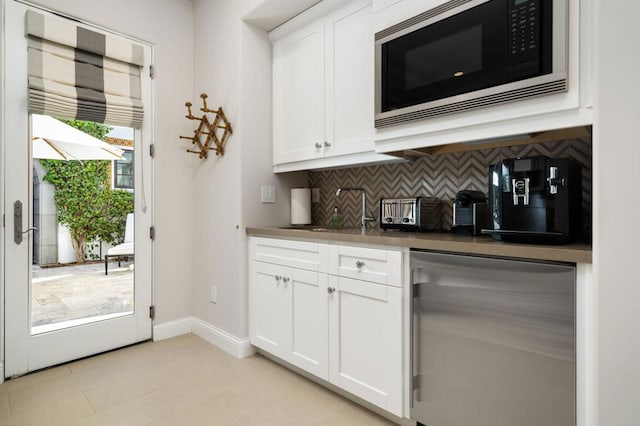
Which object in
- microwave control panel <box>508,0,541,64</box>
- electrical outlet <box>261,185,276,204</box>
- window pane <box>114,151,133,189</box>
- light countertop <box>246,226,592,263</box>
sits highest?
microwave control panel <box>508,0,541,64</box>

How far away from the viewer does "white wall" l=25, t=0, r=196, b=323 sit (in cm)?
294

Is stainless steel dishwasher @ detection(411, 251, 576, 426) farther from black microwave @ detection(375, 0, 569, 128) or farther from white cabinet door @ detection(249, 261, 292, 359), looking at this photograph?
white cabinet door @ detection(249, 261, 292, 359)

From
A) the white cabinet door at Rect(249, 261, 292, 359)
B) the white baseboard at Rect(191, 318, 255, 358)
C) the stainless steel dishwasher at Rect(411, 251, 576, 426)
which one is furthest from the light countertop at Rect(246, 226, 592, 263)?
the white baseboard at Rect(191, 318, 255, 358)

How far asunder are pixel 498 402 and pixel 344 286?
2.83 feet

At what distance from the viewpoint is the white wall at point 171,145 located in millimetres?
2939

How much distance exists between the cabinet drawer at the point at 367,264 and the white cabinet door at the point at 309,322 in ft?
0.48

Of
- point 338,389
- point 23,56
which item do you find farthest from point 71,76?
point 338,389

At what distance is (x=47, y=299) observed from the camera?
246cm

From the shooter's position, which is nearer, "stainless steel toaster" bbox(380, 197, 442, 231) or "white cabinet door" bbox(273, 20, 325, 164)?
"stainless steel toaster" bbox(380, 197, 442, 231)

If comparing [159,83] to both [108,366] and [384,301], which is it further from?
[384,301]

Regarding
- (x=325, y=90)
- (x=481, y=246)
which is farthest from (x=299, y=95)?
(x=481, y=246)

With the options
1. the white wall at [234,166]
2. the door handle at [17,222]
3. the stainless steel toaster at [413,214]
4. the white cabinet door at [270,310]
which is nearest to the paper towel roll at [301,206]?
the white wall at [234,166]

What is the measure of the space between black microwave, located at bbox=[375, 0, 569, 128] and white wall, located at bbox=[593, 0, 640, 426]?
229mm

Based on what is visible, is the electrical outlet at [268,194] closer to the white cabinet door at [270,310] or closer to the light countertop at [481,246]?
the white cabinet door at [270,310]
